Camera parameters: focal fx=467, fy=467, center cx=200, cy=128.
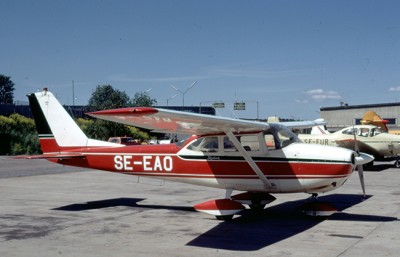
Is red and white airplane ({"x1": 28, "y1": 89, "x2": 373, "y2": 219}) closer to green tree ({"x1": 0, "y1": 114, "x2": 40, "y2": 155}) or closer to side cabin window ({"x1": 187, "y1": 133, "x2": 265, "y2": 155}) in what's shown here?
side cabin window ({"x1": 187, "y1": 133, "x2": 265, "y2": 155})

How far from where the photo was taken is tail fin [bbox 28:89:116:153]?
40.3 feet

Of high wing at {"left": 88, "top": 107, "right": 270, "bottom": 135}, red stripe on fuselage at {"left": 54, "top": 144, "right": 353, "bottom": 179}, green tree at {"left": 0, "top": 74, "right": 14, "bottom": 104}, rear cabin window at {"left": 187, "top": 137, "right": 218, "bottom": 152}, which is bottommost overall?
red stripe on fuselage at {"left": 54, "top": 144, "right": 353, "bottom": 179}

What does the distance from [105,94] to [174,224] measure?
391ft

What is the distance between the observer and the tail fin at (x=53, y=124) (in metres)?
12.3

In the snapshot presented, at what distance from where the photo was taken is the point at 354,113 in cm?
6619

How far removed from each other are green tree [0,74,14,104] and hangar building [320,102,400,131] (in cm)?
11387

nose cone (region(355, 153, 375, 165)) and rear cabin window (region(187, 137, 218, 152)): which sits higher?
rear cabin window (region(187, 137, 218, 152))

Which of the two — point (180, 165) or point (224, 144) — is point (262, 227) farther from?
point (180, 165)

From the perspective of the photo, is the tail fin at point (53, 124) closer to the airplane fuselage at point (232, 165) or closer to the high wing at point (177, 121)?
the airplane fuselage at point (232, 165)

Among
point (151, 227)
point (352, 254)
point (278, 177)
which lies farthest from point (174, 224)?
point (352, 254)

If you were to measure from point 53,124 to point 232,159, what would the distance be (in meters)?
5.12

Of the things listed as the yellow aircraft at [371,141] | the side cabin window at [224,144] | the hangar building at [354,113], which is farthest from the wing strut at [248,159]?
the hangar building at [354,113]

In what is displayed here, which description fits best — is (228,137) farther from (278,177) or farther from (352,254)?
(352,254)

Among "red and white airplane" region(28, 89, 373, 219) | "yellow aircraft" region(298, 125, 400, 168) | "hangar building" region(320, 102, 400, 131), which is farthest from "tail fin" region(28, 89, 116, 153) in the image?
"hangar building" region(320, 102, 400, 131)
